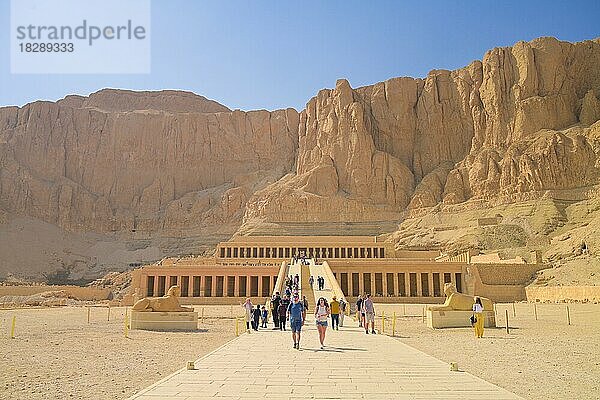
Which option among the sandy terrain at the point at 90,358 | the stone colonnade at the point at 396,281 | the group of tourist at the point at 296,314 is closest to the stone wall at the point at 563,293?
the stone colonnade at the point at 396,281

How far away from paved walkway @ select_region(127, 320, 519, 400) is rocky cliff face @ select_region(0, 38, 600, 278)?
62.8 m

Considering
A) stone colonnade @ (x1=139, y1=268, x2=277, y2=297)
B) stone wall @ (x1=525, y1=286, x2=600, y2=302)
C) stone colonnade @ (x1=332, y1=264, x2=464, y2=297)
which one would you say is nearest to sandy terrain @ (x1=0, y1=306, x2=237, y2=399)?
stone colonnade @ (x1=139, y1=268, x2=277, y2=297)

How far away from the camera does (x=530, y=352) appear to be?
15961 mm

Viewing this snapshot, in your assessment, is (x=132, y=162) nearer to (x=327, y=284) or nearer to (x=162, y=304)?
(x=327, y=284)

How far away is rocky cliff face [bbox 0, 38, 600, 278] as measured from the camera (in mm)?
78500

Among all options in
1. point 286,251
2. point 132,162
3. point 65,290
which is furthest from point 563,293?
point 132,162

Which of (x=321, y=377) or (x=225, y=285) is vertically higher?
(x=321, y=377)

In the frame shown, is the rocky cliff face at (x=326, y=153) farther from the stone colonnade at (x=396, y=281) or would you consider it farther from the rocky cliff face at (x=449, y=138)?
the stone colonnade at (x=396, y=281)

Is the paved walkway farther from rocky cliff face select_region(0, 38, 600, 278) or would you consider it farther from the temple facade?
rocky cliff face select_region(0, 38, 600, 278)

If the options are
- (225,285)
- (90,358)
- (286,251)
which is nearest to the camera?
(90,358)

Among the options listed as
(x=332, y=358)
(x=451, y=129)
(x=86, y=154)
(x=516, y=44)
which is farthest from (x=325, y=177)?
(x=332, y=358)

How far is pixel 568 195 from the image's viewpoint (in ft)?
224

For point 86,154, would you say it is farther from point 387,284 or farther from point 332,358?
point 332,358

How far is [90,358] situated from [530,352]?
1233 centimetres
